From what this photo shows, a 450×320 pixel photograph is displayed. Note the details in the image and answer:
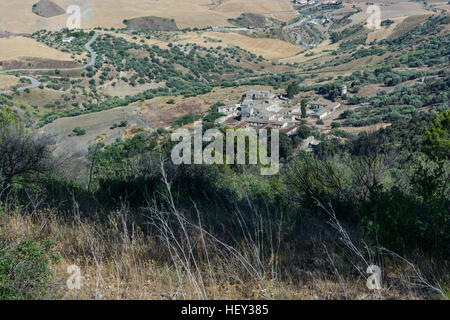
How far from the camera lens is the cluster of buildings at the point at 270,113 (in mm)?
31523

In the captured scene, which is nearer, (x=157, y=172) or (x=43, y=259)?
(x=43, y=259)

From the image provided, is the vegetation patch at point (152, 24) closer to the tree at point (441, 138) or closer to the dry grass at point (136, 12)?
the dry grass at point (136, 12)

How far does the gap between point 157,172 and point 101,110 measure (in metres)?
35.2

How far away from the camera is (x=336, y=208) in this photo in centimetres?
473

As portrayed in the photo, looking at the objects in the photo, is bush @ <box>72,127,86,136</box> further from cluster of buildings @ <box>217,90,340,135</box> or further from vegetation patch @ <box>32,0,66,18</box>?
vegetation patch @ <box>32,0,66,18</box>

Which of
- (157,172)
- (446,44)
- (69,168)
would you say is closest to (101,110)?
(69,168)

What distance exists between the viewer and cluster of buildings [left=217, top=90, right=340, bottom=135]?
31523 mm

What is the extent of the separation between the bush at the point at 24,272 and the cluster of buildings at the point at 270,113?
27199 millimetres

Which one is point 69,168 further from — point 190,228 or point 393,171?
point 393,171

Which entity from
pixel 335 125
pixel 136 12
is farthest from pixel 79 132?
pixel 136 12

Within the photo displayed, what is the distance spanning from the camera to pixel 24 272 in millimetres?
2336

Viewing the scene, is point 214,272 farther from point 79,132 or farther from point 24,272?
point 79,132

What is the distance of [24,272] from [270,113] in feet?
107

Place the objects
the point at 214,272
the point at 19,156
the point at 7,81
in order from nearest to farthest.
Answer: the point at 214,272, the point at 19,156, the point at 7,81
